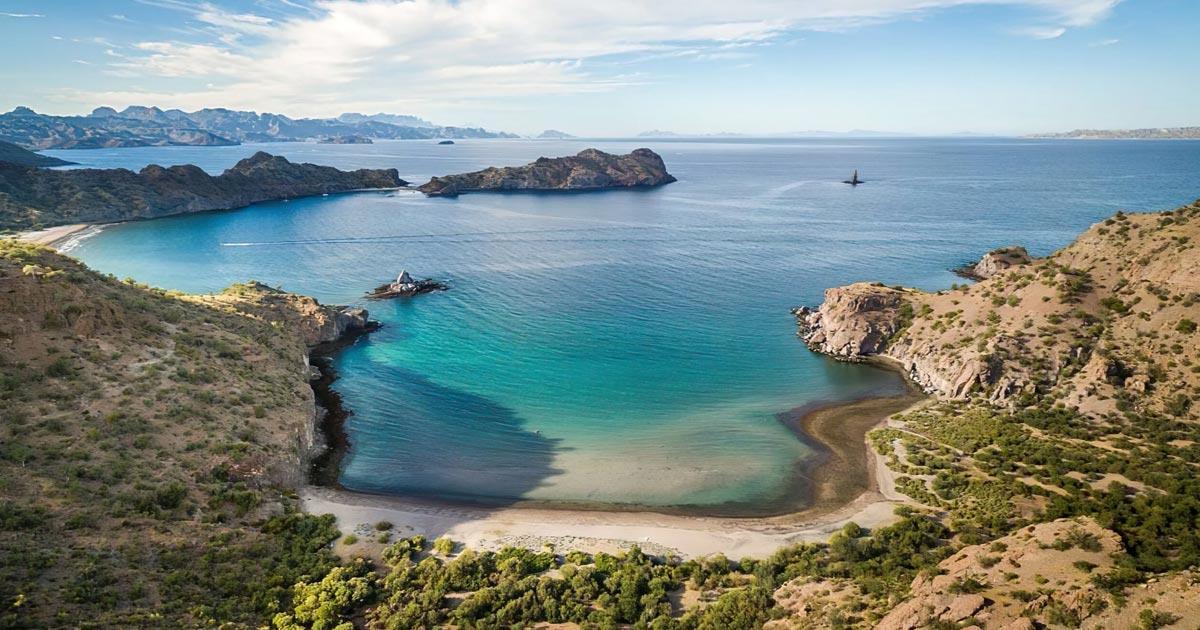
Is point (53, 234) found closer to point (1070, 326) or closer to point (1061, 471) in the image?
point (1061, 471)

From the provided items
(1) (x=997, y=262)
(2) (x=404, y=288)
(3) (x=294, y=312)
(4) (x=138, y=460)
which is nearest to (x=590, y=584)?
(4) (x=138, y=460)

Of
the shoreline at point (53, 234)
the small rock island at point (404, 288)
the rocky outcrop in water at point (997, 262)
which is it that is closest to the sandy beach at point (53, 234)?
the shoreline at point (53, 234)

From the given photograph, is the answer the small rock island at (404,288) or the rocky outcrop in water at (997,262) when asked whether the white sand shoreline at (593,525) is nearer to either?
the small rock island at (404,288)

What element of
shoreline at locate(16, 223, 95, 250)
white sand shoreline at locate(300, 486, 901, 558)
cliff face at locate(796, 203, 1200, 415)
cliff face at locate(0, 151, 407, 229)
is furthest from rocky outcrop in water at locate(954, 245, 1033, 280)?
cliff face at locate(0, 151, 407, 229)

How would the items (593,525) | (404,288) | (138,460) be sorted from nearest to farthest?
(138,460)
(593,525)
(404,288)

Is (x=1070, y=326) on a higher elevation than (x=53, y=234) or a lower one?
lower

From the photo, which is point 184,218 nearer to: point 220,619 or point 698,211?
point 698,211
